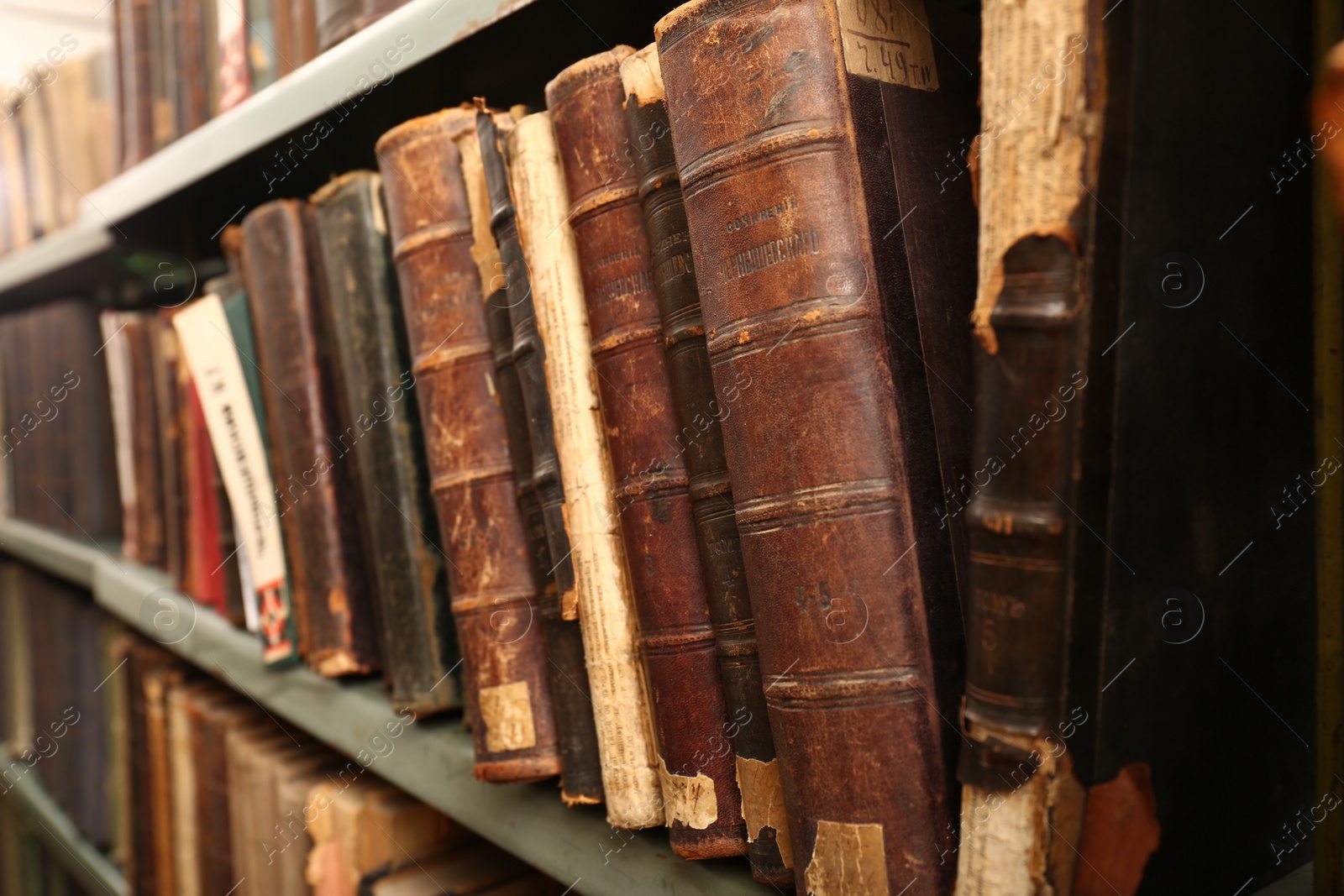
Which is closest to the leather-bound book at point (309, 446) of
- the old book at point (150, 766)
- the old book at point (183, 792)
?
the old book at point (183, 792)

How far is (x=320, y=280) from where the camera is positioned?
2.60ft

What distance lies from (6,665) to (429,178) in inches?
69.5

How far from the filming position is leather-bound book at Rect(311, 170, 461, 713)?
2.40 ft

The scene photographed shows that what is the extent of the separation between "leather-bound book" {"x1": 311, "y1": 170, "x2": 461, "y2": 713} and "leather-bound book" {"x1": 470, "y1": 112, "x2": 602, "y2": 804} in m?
0.13

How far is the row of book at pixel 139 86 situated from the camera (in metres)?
0.88

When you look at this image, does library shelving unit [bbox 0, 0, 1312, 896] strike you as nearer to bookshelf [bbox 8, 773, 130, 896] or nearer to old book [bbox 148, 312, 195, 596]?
old book [bbox 148, 312, 195, 596]

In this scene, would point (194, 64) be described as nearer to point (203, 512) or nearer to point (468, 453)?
point (203, 512)

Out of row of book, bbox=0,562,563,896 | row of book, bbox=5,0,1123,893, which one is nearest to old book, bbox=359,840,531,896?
row of book, bbox=0,562,563,896

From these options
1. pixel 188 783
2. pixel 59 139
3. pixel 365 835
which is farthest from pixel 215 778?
pixel 59 139

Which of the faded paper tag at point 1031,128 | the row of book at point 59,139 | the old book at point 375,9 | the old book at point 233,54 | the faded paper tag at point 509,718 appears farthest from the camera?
the row of book at point 59,139

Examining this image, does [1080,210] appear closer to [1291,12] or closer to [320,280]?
[1291,12]

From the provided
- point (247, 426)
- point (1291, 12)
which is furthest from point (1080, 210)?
point (247, 426)

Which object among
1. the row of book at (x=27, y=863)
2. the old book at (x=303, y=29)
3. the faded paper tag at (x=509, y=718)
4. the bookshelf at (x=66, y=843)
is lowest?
the row of book at (x=27, y=863)

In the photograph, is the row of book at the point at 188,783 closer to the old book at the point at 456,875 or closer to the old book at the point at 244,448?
the old book at the point at 456,875
